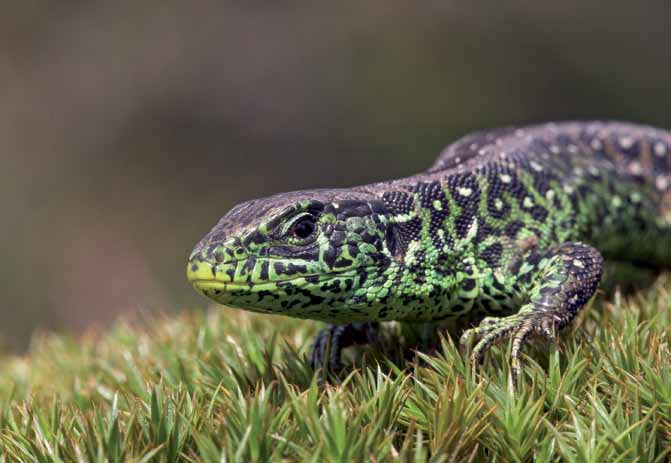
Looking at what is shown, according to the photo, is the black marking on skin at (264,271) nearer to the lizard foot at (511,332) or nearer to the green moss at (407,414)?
the green moss at (407,414)

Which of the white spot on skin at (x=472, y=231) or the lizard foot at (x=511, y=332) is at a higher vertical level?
the white spot on skin at (x=472, y=231)

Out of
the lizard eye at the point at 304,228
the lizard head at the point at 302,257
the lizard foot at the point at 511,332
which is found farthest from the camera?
the lizard eye at the point at 304,228

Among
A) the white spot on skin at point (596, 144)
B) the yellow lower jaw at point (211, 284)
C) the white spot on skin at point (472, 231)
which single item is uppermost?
the yellow lower jaw at point (211, 284)

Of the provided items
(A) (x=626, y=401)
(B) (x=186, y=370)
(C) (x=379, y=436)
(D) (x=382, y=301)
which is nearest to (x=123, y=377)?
(B) (x=186, y=370)

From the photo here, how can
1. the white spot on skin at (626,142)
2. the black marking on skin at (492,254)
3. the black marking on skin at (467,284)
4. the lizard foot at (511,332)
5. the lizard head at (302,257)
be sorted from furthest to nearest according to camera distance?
the white spot on skin at (626,142) → the black marking on skin at (492,254) → the black marking on skin at (467,284) → the lizard head at (302,257) → the lizard foot at (511,332)

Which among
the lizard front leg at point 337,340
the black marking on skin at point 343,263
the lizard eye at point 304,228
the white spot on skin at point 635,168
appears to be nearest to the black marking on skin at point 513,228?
the lizard front leg at point 337,340

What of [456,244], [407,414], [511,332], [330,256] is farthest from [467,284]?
[407,414]

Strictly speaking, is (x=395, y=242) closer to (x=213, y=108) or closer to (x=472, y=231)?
(x=472, y=231)
